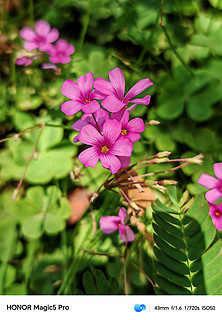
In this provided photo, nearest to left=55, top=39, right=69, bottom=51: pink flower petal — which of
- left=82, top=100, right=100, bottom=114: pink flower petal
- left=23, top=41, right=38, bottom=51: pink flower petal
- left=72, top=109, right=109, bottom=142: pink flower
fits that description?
left=23, top=41, right=38, bottom=51: pink flower petal

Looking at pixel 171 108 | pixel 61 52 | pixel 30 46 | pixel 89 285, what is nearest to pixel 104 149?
pixel 89 285

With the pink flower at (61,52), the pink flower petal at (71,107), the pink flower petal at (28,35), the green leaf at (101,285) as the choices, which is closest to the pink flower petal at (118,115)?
the pink flower petal at (71,107)

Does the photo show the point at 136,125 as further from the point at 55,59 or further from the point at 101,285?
the point at 55,59

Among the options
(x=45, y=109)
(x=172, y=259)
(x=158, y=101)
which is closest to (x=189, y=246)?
(x=172, y=259)

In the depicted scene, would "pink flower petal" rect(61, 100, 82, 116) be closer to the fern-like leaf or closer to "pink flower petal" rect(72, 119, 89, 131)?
"pink flower petal" rect(72, 119, 89, 131)

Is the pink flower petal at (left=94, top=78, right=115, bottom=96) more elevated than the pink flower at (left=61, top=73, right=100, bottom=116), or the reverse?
the pink flower petal at (left=94, top=78, right=115, bottom=96)

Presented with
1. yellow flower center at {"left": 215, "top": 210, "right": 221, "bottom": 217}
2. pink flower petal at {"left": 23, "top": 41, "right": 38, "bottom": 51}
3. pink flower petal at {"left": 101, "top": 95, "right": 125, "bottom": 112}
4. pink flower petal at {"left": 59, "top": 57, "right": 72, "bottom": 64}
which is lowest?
pink flower petal at {"left": 23, "top": 41, "right": 38, "bottom": 51}
